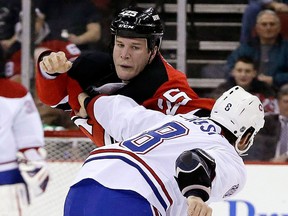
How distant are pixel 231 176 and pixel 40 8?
334cm

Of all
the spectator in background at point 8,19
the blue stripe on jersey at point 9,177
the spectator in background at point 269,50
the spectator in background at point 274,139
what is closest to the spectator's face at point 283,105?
the spectator in background at point 274,139

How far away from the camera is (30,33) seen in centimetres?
616

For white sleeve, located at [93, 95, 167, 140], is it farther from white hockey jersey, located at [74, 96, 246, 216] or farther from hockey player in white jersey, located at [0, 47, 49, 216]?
hockey player in white jersey, located at [0, 47, 49, 216]

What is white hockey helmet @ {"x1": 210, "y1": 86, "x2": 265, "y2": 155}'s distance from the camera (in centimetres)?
325

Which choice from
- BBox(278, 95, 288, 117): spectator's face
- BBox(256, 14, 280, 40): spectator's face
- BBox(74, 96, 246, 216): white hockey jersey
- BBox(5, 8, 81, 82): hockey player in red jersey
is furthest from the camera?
BBox(5, 8, 81, 82): hockey player in red jersey


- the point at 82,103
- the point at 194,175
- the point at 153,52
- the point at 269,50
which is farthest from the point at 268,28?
the point at 194,175

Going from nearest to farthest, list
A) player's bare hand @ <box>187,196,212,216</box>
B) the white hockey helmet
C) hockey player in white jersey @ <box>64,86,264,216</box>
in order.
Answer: player's bare hand @ <box>187,196,212,216</box> → hockey player in white jersey @ <box>64,86,264,216</box> → the white hockey helmet

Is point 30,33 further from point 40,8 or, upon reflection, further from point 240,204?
point 240,204

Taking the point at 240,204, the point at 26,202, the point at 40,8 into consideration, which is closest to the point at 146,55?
the point at 240,204

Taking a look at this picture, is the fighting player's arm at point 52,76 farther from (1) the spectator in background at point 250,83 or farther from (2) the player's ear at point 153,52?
(1) the spectator in background at point 250,83

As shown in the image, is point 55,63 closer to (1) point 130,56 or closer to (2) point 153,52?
(1) point 130,56

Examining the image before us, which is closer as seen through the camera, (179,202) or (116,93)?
(179,202)

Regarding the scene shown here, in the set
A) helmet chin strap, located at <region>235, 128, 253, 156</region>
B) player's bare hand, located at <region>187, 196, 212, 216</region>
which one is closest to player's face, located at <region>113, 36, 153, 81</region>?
helmet chin strap, located at <region>235, 128, 253, 156</region>

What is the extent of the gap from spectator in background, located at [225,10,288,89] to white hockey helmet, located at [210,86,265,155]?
2.53 meters
